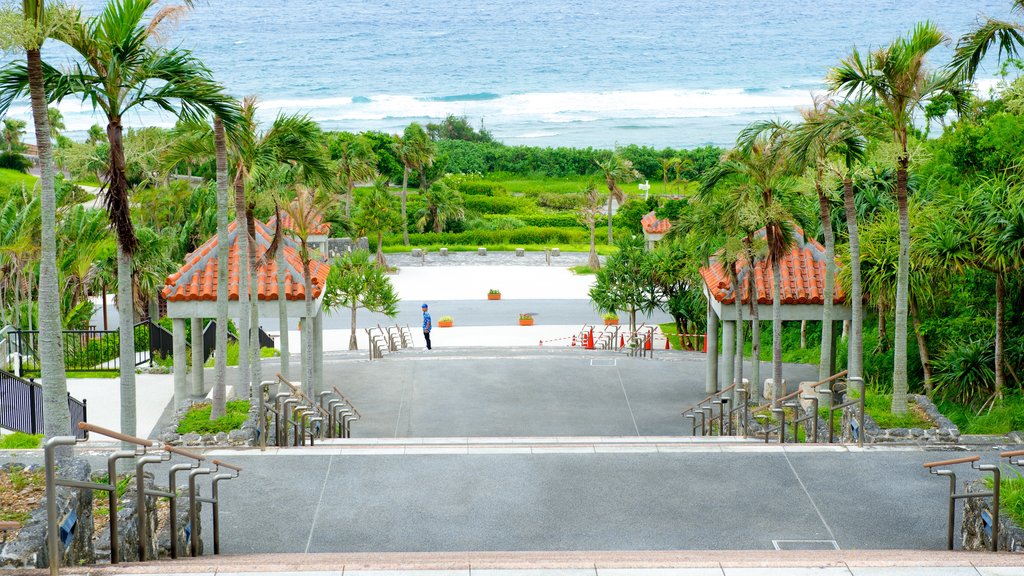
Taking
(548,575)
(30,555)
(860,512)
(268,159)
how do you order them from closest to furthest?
1. (30,555)
2. (548,575)
3. (860,512)
4. (268,159)

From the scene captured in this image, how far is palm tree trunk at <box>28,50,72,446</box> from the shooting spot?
11.4m

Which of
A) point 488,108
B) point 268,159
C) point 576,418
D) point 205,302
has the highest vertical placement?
point 488,108

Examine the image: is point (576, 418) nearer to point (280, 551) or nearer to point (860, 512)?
point (860, 512)

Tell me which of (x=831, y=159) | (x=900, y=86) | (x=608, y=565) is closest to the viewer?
(x=608, y=565)

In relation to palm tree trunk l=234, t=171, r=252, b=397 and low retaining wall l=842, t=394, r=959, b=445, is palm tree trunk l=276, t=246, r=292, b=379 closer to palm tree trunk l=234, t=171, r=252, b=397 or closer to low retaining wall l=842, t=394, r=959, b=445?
palm tree trunk l=234, t=171, r=252, b=397

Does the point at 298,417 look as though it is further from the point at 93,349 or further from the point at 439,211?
the point at 439,211

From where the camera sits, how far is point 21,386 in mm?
18766

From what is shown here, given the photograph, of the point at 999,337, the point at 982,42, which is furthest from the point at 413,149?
the point at 982,42

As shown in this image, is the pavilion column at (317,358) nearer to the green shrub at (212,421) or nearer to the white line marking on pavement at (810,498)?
the green shrub at (212,421)

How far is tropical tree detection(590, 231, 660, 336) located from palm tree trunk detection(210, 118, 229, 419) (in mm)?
19523

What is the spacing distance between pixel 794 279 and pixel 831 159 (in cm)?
345

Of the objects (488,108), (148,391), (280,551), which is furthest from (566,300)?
(488,108)

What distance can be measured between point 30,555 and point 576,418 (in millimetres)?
13928

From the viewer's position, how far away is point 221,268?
54.9 ft
